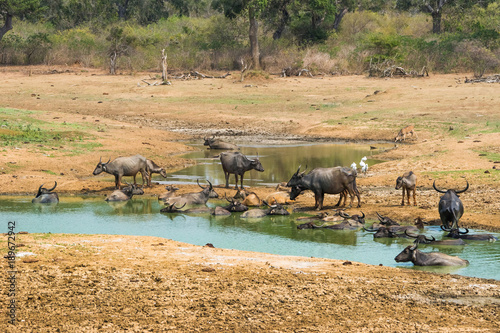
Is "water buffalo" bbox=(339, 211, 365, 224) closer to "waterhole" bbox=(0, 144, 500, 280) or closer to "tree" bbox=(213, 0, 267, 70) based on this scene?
"waterhole" bbox=(0, 144, 500, 280)

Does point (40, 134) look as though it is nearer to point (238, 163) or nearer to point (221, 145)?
point (221, 145)

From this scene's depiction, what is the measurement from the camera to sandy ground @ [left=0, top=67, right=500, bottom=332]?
742 centimetres

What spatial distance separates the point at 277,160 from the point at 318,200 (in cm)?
784

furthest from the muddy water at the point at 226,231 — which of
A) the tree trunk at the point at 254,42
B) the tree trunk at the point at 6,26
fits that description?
the tree trunk at the point at 6,26

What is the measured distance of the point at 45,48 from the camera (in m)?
48.6

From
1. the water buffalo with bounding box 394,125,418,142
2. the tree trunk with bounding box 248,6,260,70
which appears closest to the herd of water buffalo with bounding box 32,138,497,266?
the water buffalo with bounding box 394,125,418,142

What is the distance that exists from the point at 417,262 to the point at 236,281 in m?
3.04

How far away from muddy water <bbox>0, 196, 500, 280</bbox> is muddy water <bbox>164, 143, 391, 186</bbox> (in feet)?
11.3

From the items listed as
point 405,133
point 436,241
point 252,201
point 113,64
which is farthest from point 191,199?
point 113,64

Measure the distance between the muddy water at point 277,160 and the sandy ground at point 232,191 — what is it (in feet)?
3.49

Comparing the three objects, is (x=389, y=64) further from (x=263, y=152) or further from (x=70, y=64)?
(x=70, y=64)

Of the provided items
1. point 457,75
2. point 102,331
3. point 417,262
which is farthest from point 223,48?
point 102,331

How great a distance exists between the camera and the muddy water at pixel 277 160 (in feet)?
65.6

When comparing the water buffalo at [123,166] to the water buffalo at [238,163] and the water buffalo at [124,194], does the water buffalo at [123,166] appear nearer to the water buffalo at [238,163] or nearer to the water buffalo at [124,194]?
the water buffalo at [124,194]
